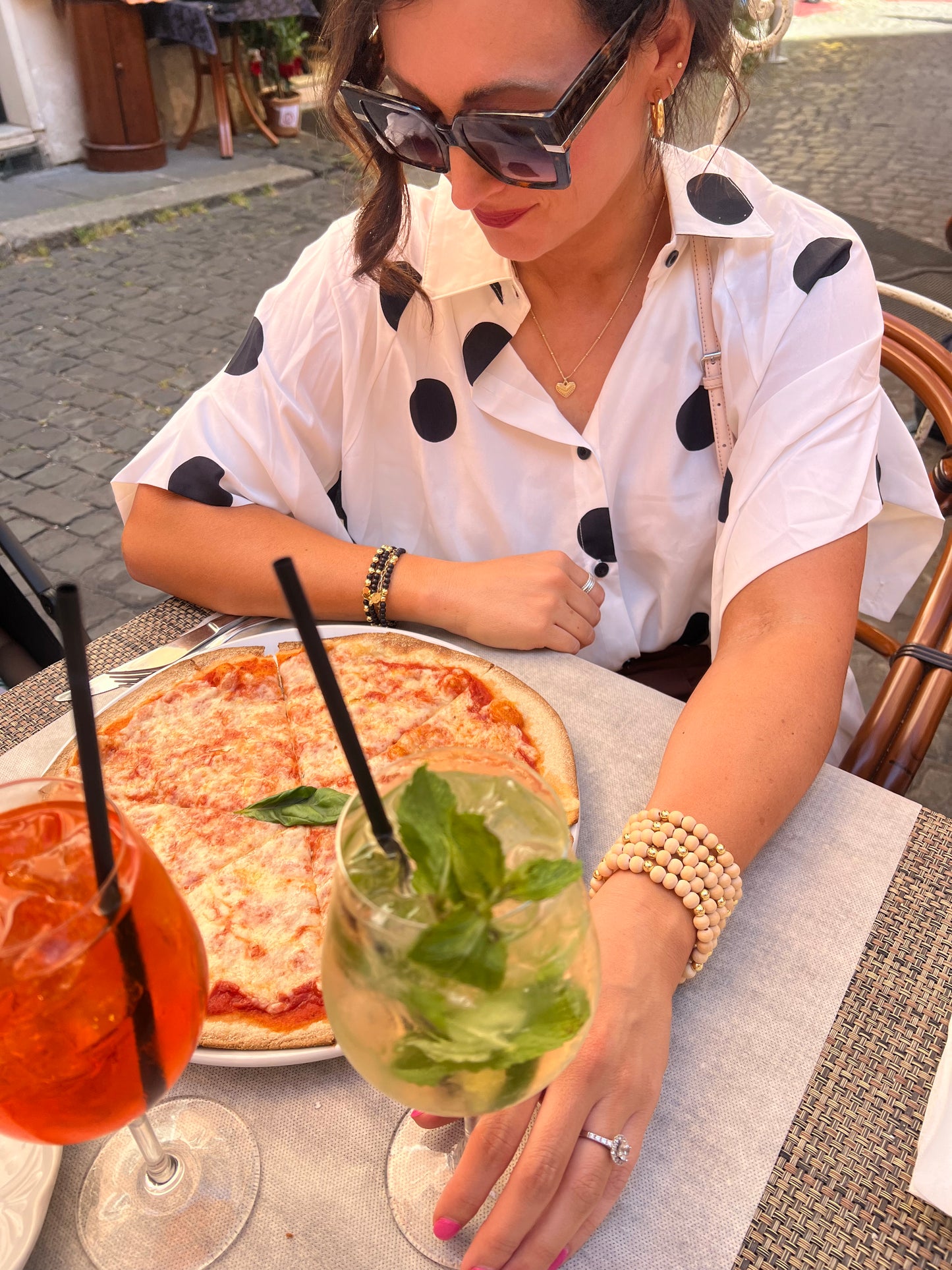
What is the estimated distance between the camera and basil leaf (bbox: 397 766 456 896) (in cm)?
71

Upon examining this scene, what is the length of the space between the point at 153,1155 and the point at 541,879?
1.66 feet

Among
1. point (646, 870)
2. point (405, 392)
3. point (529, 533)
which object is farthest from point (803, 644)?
point (405, 392)

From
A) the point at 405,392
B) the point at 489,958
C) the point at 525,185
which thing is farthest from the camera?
the point at 405,392

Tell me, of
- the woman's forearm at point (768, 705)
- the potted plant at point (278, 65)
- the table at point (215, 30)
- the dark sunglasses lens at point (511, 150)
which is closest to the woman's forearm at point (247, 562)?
the woman's forearm at point (768, 705)

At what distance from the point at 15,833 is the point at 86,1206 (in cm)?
39

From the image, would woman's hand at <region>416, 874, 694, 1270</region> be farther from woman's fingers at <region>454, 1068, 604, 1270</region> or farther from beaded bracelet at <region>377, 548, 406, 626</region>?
beaded bracelet at <region>377, 548, 406, 626</region>

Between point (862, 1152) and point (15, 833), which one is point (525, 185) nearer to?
point (15, 833)

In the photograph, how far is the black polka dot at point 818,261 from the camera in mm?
1768

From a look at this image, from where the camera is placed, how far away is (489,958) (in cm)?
68

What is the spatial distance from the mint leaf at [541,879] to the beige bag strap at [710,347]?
1.33 meters

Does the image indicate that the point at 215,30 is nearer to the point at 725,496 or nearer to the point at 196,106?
the point at 196,106

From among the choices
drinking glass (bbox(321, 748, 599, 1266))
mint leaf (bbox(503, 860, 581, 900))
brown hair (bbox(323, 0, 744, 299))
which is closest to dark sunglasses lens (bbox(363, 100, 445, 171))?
brown hair (bbox(323, 0, 744, 299))

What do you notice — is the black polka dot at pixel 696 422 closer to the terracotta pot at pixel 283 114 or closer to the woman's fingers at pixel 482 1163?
the woman's fingers at pixel 482 1163

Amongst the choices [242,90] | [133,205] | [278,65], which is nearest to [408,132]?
[133,205]
